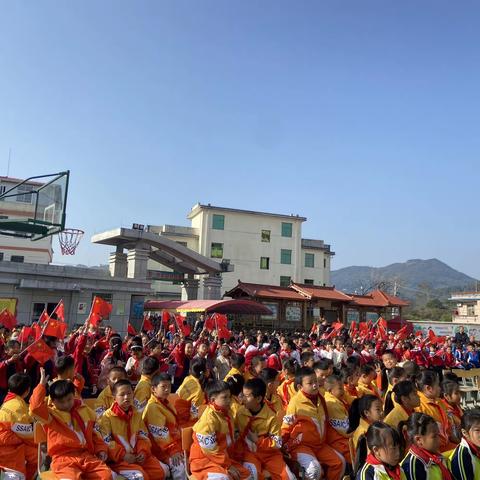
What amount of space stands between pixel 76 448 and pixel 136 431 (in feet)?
2.31

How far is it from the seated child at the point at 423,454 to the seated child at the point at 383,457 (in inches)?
4.5

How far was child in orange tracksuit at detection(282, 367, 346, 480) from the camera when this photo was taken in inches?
188

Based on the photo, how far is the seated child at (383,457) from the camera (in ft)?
10.8

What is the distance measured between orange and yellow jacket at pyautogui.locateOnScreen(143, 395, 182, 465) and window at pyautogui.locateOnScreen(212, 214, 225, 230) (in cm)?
3451

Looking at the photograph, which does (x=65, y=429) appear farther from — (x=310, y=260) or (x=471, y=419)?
(x=310, y=260)

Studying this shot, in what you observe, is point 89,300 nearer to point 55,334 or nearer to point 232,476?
point 55,334

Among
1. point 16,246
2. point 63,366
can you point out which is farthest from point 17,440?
point 16,246

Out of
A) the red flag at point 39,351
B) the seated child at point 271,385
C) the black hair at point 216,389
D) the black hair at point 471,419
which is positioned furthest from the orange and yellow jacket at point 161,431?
the black hair at point 471,419

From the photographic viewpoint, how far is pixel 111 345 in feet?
30.9

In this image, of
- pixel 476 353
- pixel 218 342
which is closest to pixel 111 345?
pixel 218 342

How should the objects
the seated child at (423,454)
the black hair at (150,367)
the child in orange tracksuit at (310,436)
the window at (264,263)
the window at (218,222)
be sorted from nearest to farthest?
the seated child at (423,454), the child in orange tracksuit at (310,436), the black hair at (150,367), the window at (218,222), the window at (264,263)

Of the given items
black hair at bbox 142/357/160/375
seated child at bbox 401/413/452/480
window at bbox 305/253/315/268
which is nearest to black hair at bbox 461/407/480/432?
seated child at bbox 401/413/452/480

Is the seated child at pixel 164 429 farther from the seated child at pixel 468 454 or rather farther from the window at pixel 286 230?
the window at pixel 286 230

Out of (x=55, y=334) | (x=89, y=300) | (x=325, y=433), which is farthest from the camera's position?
(x=89, y=300)
